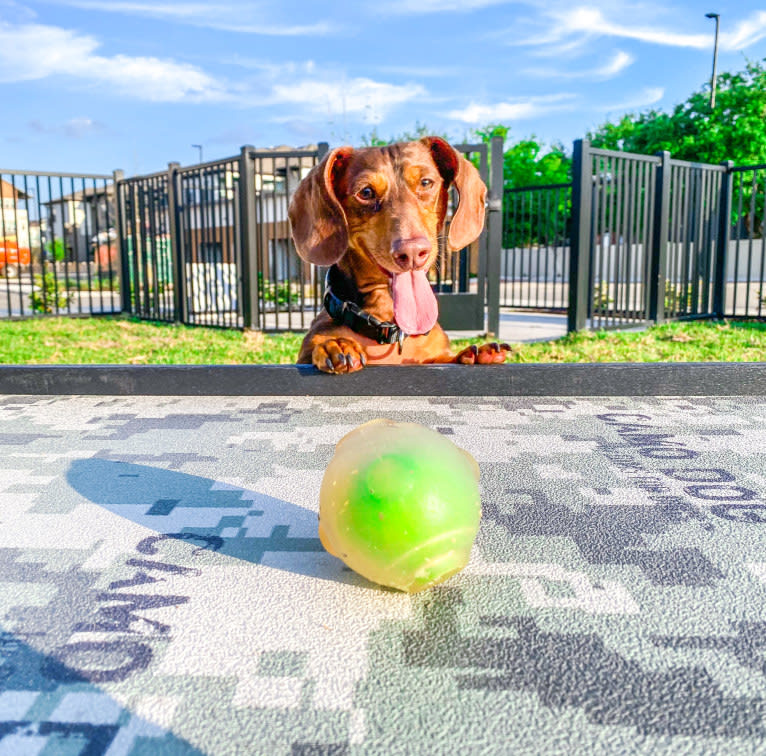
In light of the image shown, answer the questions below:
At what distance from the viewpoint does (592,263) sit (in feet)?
21.6

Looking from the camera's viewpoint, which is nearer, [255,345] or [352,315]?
[352,315]

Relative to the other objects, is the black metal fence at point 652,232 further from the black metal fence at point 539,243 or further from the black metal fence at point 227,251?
the black metal fence at point 539,243

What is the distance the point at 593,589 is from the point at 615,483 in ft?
1.93

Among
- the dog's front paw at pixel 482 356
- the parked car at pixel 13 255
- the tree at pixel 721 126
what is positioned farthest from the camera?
the tree at pixel 721 126

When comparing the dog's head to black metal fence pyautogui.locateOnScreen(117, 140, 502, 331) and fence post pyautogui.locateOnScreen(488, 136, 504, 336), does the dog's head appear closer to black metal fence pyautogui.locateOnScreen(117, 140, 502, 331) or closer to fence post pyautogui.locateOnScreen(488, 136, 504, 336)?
black metal fence pyautogui.locateOnScreen(117, 140, 502, 331)

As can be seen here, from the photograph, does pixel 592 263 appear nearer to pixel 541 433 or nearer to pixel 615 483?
pixel 541 433

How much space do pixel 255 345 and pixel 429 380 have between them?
145 inches

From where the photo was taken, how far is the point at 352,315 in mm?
2598

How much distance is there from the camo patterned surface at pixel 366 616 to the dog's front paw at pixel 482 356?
0.89 m

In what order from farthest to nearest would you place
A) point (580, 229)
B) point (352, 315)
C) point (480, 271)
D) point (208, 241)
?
point (208, 241) < point (480, 271) < point (580, 229) < point (352, 315)

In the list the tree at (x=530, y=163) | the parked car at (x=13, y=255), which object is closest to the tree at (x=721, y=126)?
the tree at (x=530, y=163)

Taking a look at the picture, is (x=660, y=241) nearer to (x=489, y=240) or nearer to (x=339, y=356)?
(x=489, y=240)

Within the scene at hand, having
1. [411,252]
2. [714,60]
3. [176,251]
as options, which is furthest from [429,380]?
[714,60]

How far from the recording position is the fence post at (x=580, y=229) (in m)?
6.33
